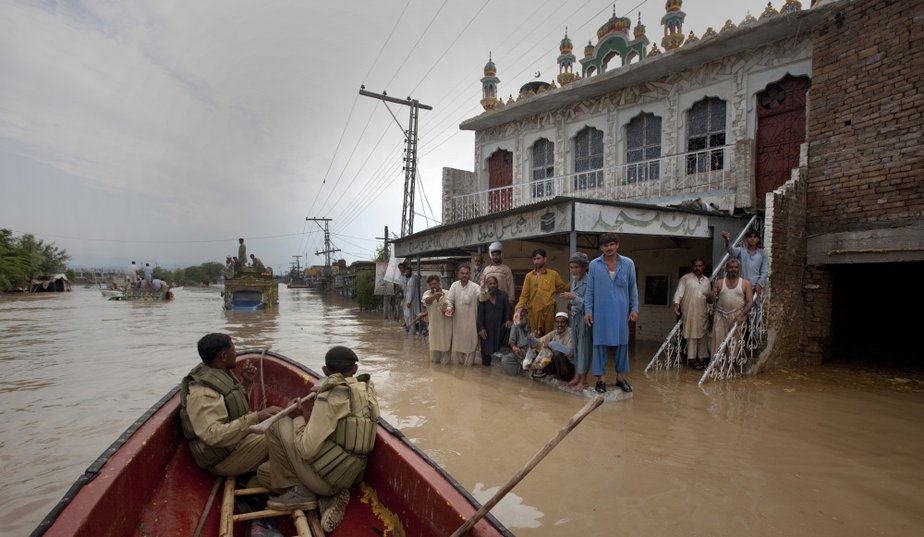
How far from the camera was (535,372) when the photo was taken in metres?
6.09

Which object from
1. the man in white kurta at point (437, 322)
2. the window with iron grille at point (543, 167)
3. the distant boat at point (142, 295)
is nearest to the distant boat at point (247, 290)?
the distant boat at point (142, 295)

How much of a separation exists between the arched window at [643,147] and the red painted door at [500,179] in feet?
11.7

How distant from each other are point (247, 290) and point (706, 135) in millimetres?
17066

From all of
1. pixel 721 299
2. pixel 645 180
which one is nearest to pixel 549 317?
pixel 721 299

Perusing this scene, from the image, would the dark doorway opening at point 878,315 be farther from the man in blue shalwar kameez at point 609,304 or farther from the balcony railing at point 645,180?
the man in blue shalwar kameez at point 609,304

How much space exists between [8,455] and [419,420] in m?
3.57

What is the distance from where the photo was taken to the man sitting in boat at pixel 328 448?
8.23ft

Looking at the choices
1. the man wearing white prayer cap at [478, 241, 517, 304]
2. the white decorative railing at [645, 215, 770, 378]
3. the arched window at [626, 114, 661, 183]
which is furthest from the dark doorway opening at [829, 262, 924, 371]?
the man wearing white prayer cap at [478, 241, 517, 304]

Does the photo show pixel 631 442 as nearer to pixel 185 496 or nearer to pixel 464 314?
pixel 185 496

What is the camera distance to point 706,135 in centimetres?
977

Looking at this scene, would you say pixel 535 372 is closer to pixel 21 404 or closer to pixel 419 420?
pixel 419 420

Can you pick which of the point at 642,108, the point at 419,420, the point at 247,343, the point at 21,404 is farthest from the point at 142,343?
the point at 642,108

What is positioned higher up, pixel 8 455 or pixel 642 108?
pixel 642 108

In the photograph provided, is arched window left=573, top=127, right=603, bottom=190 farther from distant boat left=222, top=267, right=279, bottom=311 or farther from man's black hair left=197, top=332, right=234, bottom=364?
distant boat left=222, top=267, right=279, bottom=311
